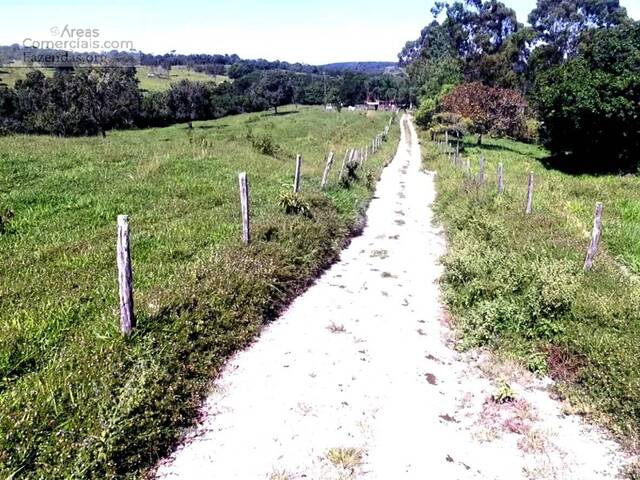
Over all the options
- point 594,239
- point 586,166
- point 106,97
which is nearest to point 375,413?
point 594,239

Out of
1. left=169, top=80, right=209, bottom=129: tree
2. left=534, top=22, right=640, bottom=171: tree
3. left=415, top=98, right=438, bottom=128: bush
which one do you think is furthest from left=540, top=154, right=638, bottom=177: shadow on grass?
left=169, top=80, right=209, bottom=129: tree

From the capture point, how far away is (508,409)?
6.37 metres

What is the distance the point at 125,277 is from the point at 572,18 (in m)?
88.8

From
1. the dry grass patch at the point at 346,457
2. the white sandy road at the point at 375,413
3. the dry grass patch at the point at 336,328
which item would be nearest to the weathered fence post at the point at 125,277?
the white sandy road at the point at 375,413

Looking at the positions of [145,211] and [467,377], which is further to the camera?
[145,211]

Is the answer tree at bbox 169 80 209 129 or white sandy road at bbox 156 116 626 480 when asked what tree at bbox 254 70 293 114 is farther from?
white sandy road at bbox 156 116 626 480

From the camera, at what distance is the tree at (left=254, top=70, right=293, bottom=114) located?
109 meters

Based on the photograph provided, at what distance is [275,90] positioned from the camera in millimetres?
120875

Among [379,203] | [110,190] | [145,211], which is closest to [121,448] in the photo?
[145,211]

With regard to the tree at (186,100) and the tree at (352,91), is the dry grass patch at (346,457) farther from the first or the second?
the tree at (352,91)

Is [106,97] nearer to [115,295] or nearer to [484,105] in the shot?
[484,105]

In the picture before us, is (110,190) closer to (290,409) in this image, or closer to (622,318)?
(290,409)

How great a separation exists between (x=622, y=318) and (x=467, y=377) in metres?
2.72

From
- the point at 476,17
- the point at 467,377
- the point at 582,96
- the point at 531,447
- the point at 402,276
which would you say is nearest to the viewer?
the point at 531,447
